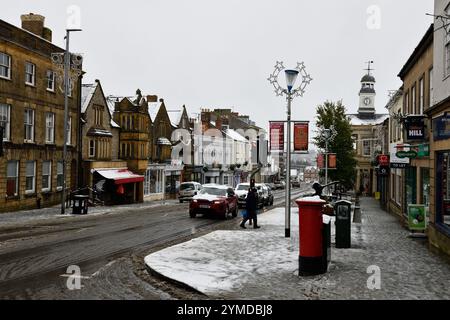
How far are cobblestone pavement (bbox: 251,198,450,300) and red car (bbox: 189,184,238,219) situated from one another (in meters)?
9.92

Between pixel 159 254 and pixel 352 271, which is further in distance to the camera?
pixel 159 254

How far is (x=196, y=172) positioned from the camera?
60.6 meters

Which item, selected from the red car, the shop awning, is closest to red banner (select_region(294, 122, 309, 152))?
the red car

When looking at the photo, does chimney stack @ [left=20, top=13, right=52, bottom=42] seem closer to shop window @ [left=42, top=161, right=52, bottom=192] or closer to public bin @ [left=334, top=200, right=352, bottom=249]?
shop window @ [left=42, top=161, right=52, bottom=192]

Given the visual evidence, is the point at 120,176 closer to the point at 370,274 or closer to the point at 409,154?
the point at 409,154

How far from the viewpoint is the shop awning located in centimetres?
3685

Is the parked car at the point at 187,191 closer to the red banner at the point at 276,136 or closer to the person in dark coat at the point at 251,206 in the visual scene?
the person in dark coat at the point at 251,206

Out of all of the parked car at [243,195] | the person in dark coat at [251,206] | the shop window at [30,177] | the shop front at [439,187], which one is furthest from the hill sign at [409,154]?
the shop window at [30,177]

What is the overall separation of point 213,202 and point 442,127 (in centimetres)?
1255

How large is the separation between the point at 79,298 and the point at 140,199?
119 feet

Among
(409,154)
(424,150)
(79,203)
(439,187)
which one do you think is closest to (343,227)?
(439,187)
